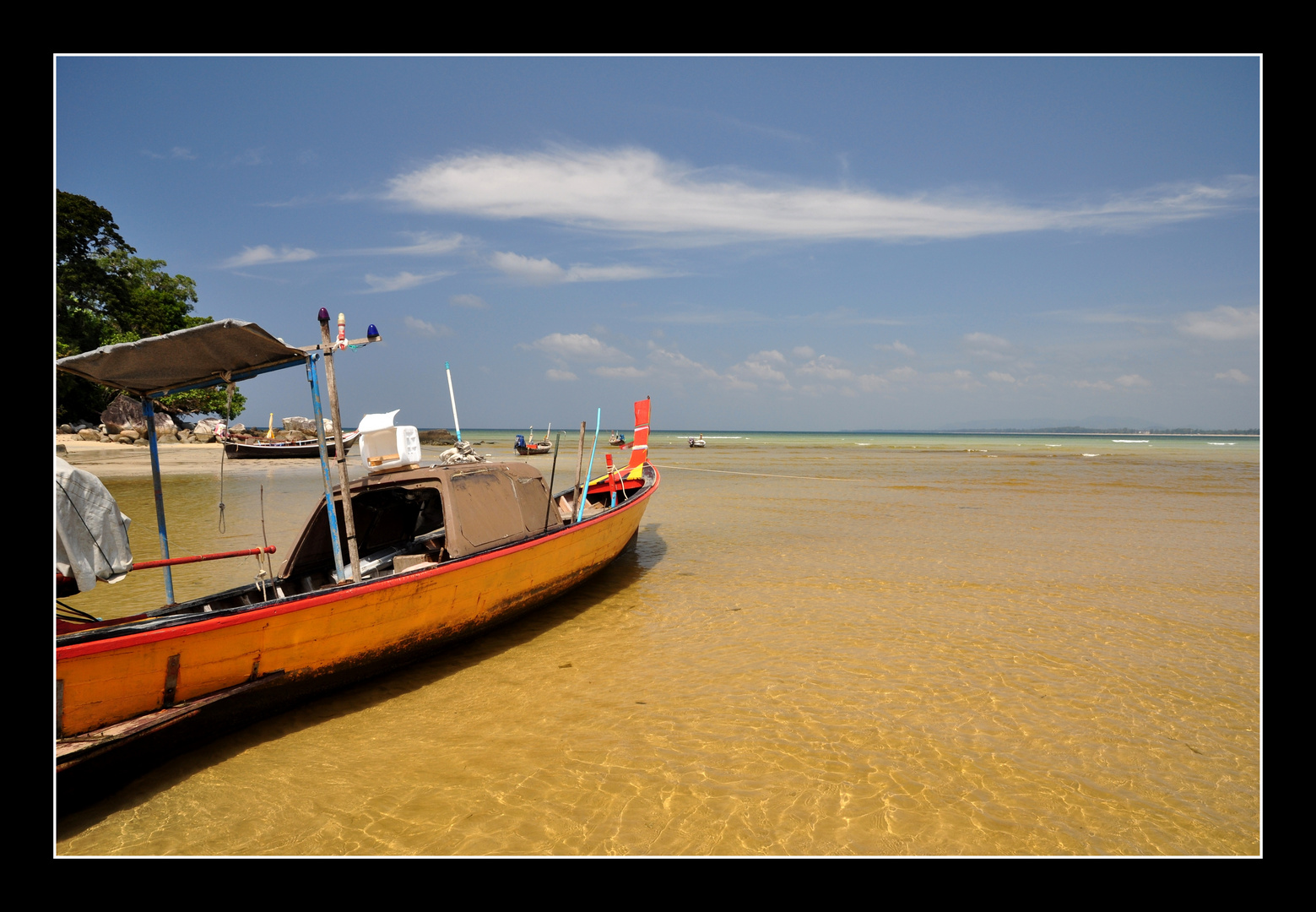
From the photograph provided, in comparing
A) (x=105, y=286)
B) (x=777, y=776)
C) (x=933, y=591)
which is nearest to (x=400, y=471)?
(x=777, y=776)

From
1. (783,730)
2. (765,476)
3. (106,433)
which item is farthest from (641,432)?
(106,433)

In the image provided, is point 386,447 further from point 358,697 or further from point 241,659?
point 241,659

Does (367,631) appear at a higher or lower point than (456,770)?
higher

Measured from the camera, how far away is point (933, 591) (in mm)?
8812

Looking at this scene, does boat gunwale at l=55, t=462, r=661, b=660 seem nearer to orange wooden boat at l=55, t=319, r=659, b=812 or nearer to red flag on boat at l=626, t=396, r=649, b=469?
orange wooden boat at l=55, t=319, r=659, b=812

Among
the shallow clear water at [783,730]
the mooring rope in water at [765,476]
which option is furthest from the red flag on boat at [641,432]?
the mooring rope in water at [765,476]

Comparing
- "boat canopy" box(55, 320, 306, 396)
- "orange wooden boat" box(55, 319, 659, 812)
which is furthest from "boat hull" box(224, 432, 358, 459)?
"boat canopy" box(55, 320, 306, 396)

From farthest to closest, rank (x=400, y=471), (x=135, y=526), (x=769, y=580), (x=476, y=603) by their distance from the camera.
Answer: (x=135, y=526)
(x=769, y=580)
(x=400, y=471)
(x=476, y=603)

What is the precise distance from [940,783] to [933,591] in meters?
5.00

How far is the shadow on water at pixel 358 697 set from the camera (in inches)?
161

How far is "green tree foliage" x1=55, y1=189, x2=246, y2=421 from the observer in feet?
118

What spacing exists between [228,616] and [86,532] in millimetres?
1018

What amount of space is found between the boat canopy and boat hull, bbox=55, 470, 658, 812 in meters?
2.25

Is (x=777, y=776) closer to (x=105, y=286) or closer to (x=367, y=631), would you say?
(x=367, y=631)
